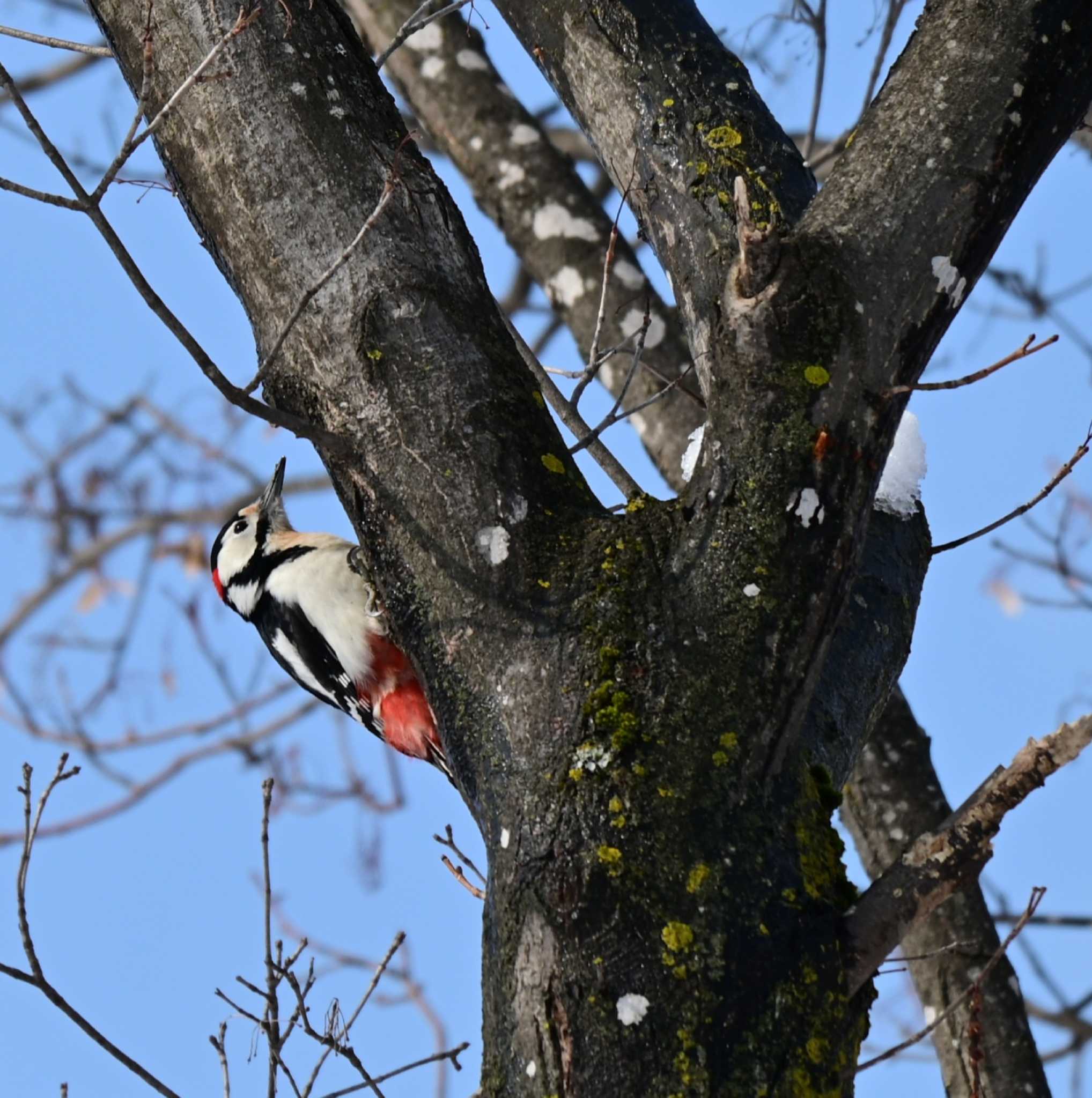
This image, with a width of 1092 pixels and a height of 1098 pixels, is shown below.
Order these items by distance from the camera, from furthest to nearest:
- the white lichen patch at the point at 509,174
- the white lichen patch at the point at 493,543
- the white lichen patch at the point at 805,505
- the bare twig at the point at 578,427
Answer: the white lichen patch at the point at 509,174, the bare twig at the point at 578,427, the white lichen patch at the point at 493,543, the white lichen patch at the point at 805,505

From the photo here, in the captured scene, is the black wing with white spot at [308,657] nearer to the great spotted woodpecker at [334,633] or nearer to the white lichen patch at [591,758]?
the great spotted woodpecker at [334,633]

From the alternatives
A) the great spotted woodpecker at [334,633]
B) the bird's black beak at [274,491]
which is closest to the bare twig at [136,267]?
the great spotted woodpecker at [334,633]

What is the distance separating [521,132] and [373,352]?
3.04 meters

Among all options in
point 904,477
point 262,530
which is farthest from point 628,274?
point 904,477

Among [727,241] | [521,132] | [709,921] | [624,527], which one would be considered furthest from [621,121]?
[521,132]

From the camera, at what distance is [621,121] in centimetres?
271

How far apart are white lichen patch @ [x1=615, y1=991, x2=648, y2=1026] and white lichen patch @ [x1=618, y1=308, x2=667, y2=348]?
2972mm

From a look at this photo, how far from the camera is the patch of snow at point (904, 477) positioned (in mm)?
2521

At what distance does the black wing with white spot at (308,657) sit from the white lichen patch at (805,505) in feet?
7.27

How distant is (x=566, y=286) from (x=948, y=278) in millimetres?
2833

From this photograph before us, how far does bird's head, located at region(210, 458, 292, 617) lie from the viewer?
429cm

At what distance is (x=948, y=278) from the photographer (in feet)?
6.56

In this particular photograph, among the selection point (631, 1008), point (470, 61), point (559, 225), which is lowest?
point (631, 1008)

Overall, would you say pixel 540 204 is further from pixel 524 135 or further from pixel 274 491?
pixel 274 491
